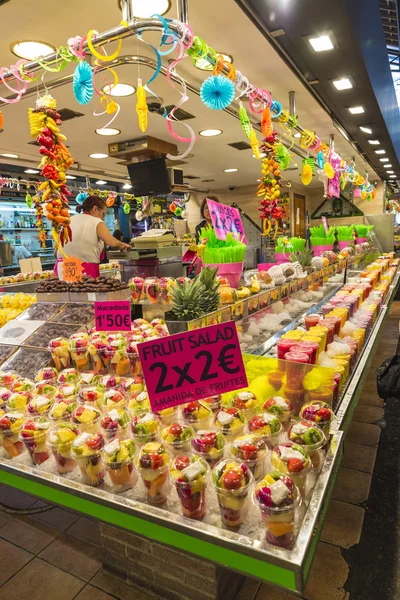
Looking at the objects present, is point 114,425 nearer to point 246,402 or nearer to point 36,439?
point 36,439

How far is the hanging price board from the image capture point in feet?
9.36

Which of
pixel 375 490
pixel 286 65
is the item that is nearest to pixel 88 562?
pixel 375 490

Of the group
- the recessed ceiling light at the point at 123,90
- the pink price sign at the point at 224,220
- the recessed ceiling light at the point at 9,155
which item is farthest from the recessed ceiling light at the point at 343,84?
the recessed ceiling light at the point at 9,155

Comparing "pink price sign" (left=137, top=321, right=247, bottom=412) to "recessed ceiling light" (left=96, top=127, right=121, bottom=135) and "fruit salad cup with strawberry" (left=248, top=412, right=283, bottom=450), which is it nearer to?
"fruit salad cup with strawberry" (left=248, top=412, right=283, bottom=450)

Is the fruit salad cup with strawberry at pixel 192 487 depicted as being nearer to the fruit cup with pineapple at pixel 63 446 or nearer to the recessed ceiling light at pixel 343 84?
the fruit cup with pineapple at pixel 63 446

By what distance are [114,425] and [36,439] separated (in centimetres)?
28

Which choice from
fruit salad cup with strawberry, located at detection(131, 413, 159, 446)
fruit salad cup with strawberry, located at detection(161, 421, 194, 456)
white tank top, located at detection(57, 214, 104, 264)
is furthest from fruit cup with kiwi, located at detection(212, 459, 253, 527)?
white tank top, located at detection(57, 214, 104, 264)

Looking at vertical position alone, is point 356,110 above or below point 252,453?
above

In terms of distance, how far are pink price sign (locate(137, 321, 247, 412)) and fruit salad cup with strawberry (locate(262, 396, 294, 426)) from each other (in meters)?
0.20

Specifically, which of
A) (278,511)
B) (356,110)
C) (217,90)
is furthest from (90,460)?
(356,110)

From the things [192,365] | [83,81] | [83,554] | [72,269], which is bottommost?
[83,554]

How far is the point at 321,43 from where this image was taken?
3635mm

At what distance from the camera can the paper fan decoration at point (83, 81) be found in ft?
8.58

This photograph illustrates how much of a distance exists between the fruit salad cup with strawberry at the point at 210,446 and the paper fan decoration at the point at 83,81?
245 cm
